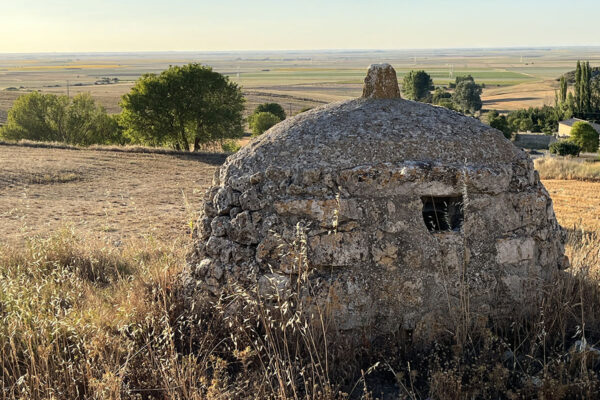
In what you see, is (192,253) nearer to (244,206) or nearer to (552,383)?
(244,206)

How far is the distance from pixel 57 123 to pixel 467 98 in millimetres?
57996

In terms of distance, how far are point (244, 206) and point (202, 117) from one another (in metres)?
26.3

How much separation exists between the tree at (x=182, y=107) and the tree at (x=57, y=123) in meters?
11.0

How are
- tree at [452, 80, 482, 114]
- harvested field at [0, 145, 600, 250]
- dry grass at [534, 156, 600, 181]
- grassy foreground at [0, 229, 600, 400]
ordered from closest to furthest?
grassy foreground at [0, 229, 600, 400] → harvested field at [0, 145, 600, 250] → dry grass at [534, 156, 600, 181] → tree at [452, 80, 482, 114]

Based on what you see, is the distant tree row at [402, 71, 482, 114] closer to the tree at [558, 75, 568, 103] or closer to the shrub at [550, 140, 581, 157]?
the tree at [558, 75, 568, 103]

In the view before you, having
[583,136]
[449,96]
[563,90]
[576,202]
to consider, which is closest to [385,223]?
[576,202]

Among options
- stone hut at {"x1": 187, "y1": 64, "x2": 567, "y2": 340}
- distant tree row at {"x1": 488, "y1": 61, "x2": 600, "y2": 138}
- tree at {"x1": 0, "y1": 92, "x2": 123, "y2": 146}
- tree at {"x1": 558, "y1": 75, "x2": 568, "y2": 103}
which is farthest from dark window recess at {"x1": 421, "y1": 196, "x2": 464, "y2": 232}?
tree at {"x1": 558, "y1": 75, "x2": 568, "y2": 103}

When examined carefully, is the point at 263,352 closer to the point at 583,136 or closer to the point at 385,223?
the point at 385,223

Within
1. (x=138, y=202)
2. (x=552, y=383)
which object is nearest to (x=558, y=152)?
(x=138, y=202)

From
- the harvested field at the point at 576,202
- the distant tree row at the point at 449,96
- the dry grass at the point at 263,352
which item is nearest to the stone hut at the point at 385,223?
the dry grass at the point at 263,352

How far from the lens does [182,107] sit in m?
29.0

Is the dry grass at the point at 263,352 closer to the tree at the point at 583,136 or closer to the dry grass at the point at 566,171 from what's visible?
the dry grass at the point at 566,171

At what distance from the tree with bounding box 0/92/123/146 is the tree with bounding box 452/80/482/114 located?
5331 centimetres

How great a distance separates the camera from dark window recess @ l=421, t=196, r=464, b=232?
4035 mm
